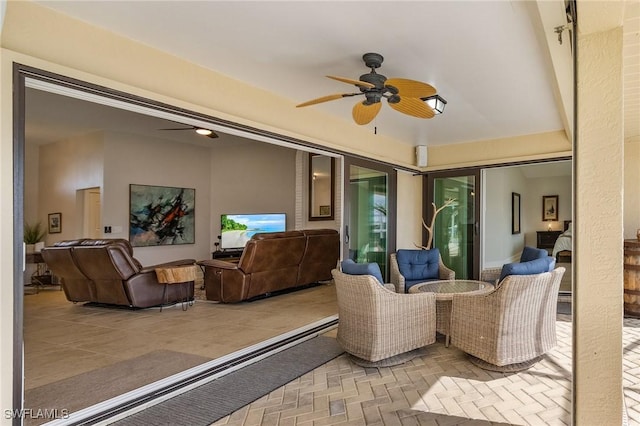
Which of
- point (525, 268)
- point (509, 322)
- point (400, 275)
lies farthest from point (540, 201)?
point (509, 322)

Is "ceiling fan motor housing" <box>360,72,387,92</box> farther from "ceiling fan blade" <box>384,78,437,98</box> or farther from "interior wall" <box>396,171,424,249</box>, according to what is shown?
"interior wall" <box>396,171,424,249</box>

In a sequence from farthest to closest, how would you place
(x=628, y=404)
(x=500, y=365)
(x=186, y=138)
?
(x=186, y=138) → (x=500, y=365) → (x=628, y=404)

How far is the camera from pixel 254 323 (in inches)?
185

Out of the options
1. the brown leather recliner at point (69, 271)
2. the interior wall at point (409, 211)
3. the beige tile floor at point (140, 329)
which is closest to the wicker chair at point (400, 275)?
the beige tile floor at point (140, 329)

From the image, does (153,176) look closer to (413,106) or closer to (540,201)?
(413,106)

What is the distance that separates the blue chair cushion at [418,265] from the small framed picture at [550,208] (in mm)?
6646

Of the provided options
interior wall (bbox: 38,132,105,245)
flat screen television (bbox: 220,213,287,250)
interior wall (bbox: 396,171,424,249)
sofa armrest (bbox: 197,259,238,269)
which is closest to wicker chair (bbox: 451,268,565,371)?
interior wall (bbox: 396,171,424,249)

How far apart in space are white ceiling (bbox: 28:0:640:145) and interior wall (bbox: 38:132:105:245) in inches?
214

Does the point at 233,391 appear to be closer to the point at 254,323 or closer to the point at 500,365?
the point at 254,323

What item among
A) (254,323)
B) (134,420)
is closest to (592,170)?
(134,420)

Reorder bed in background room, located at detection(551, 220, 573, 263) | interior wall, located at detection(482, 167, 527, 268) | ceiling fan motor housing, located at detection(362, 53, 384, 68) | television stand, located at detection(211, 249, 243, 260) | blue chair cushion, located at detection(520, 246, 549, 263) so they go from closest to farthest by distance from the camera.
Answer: ceiling fan motor housing, located at detection(362, 53, 384, 68) < blue chair cushion, located at detection(520, 246, 549, 263) < interior wall, located at detection(482, 167, 527, 268) < bed in background room, located at detection(551, 220, 573, 263) < television stand, located at detection(211, 249, 243, 260)

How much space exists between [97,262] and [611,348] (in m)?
5.53

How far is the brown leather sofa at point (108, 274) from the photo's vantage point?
5254mm

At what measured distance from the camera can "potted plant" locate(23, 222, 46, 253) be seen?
794 centimetres
